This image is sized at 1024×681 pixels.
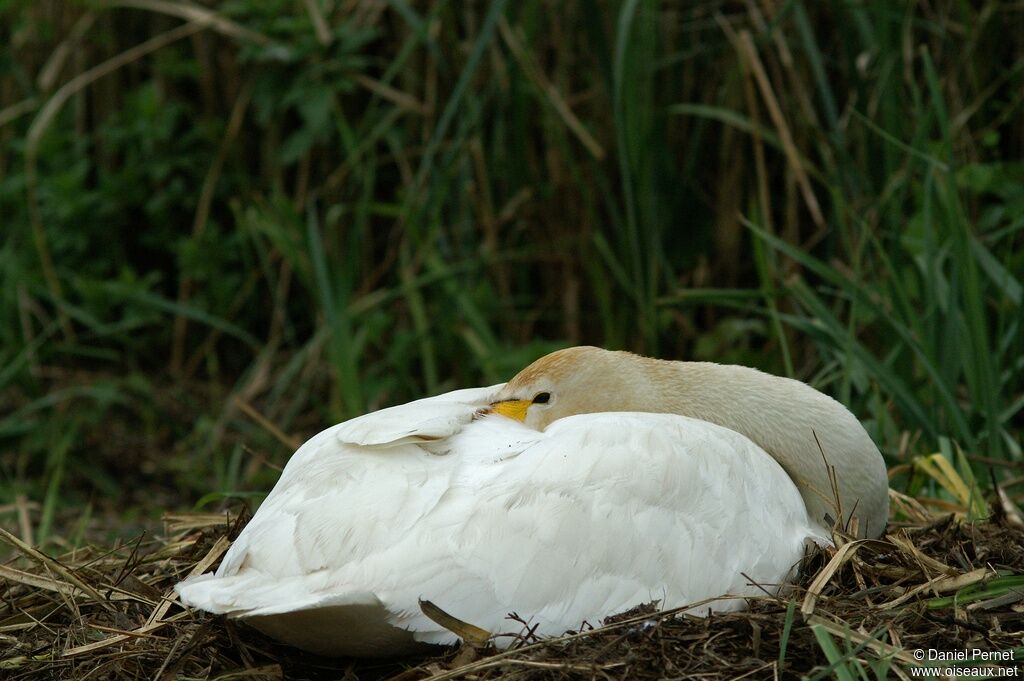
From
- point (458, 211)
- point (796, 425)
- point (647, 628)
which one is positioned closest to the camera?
point (647, 628)

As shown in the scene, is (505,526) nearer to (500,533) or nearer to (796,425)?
(500,533)

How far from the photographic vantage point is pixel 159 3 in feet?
19.2

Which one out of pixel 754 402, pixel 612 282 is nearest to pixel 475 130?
pixel 612 282

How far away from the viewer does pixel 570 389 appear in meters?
3.09

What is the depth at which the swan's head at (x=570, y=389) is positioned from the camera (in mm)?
3064

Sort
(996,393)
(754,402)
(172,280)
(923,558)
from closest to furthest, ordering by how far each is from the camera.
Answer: (923,558) → (754,402) → (996,393) → (172,280)

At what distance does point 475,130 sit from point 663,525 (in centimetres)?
310

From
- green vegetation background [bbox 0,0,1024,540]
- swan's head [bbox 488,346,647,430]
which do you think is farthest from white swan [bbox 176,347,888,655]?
green vegetation background [bbox 0,0,1024,540]

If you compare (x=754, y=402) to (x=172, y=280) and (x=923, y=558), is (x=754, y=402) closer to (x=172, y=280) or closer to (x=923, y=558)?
(x=923, y=558)

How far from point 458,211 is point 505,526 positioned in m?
3.21

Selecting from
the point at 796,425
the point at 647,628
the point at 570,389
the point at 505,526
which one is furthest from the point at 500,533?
the point at 796,425

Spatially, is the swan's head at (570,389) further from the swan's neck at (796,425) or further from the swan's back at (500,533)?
the swan's back at (500,533)

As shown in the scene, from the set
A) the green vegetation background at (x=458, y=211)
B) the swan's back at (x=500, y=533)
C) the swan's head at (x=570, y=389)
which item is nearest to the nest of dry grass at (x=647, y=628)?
the swan's back at (x=500, y=533)

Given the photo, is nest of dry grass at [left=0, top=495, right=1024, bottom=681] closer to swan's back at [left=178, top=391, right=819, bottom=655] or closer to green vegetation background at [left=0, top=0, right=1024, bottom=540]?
swan's back at [left=178, top=391, right=819, bottom=655]
